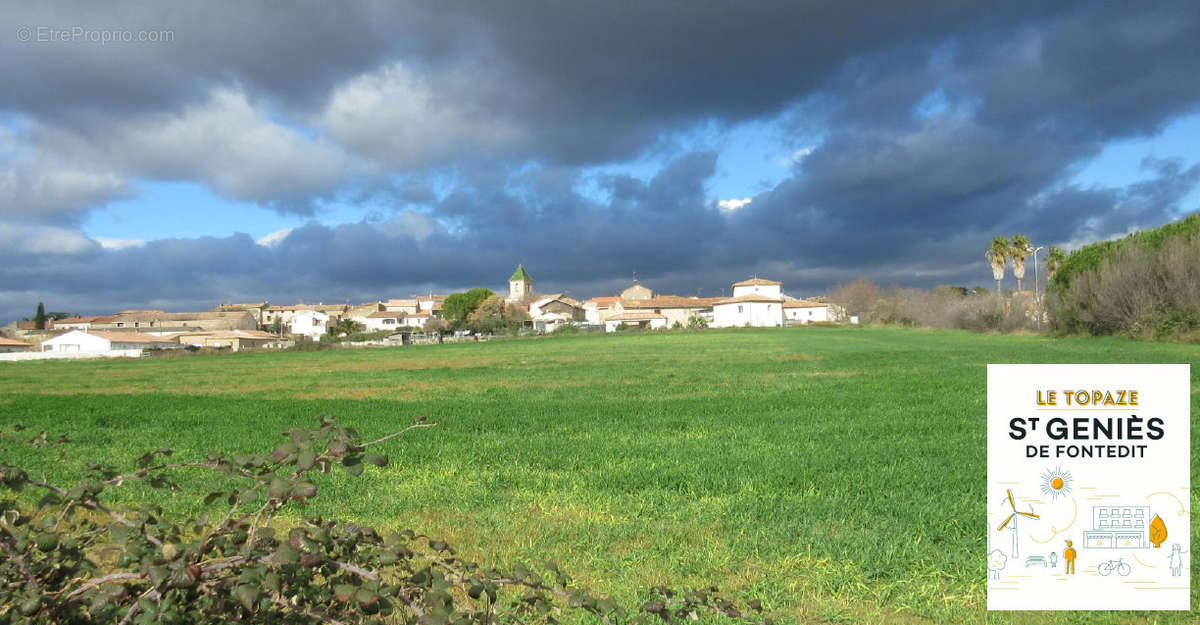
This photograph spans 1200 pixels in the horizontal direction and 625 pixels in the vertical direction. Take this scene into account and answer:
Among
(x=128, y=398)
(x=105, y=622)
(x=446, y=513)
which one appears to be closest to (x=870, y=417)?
(x=446, y=513)

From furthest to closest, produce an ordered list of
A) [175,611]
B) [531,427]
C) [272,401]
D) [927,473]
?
1. [272,401]
2. [531,427]
3. [927,473]
4. [175,611]

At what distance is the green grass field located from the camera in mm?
4316

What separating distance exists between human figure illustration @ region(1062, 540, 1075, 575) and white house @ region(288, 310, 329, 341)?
438 feet

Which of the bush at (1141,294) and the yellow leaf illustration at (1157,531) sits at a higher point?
the bush at (1141,294)

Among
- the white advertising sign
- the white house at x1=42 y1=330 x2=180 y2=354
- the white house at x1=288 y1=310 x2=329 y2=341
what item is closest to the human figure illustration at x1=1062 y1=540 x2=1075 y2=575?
the white advertising sign

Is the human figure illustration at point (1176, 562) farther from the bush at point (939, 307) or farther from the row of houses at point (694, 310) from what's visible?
the row of houses at point (694, 310)

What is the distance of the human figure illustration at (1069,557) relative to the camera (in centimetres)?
358

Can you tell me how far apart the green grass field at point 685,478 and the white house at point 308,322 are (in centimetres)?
11787

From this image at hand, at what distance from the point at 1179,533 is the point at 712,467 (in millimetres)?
4146

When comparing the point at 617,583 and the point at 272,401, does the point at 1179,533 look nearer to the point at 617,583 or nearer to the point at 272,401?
the point at 617,583

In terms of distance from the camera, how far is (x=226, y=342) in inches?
3497

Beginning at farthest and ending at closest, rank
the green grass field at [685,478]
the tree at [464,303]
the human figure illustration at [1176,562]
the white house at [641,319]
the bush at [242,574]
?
the tree at [464,303]
the white house at [641,319]
the green grass field at [685,478]
the human figure illustration at [1176,562]
the bush at [242,574]

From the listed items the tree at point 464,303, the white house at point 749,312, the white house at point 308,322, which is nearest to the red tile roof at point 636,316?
the white house at point 749,312

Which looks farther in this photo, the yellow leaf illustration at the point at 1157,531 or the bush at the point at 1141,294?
the bush at the point at 1141,294
